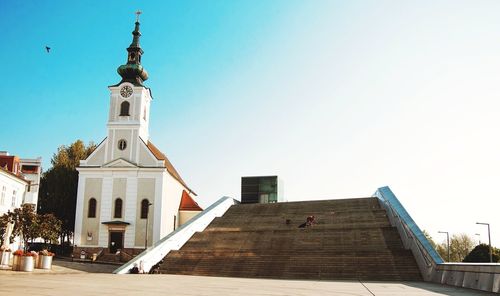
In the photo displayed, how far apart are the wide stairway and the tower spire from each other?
66.3ft

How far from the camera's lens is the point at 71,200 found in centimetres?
5184

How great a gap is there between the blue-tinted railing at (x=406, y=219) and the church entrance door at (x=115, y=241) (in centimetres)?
2246

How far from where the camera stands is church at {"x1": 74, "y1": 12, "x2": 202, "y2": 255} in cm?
4200

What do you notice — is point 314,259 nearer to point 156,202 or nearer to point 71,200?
point 156,202

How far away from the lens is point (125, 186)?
142 ft

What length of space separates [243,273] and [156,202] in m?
23.5

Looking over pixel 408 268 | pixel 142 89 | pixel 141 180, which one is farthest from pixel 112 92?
pixel 408 268

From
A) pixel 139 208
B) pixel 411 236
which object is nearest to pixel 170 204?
pixel 139 208

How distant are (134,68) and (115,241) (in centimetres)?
1679

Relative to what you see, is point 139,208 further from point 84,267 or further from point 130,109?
point 84,267

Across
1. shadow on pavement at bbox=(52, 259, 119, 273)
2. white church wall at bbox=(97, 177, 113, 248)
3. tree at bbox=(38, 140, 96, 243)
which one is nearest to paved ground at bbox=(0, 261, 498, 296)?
shadow on pavement at bbox=(52, 259, 119, 273)

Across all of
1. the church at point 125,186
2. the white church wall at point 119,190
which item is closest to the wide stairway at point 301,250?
the church at point 125,186

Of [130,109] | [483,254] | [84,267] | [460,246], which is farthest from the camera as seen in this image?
[460,246]

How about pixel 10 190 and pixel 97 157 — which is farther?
pixel 97 157
